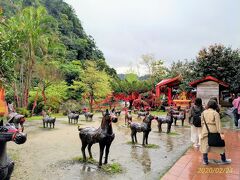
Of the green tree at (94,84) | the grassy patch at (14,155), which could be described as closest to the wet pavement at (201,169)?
the grassy patch at (14,155)

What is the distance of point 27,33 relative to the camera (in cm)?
2408

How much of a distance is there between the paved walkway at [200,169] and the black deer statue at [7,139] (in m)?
3.40

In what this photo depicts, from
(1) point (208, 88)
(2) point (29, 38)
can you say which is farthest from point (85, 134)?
(2) point (29, 38)

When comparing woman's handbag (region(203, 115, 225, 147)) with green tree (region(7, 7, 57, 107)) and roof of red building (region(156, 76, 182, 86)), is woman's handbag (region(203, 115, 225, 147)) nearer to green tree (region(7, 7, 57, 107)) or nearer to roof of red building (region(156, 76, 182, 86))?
green tree (region(7, 7, 57, 107))

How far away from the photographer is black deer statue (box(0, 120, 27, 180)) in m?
3.47

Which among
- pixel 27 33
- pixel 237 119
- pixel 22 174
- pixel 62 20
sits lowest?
pixel 22 174

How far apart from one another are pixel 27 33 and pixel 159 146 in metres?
18.5

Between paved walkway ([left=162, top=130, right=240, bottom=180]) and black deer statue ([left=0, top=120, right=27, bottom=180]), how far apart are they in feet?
11.1

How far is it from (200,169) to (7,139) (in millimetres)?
4749

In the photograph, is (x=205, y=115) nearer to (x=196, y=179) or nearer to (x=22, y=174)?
(x=196, y=179)

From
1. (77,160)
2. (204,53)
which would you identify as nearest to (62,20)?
(204,53)

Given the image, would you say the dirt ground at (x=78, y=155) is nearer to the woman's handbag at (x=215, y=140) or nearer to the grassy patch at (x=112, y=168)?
the grassy patch at (x=112, y=168)

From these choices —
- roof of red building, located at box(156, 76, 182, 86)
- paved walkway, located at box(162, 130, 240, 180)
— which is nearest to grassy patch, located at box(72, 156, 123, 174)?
paved walkway, located at box(162, 130, 240, 180)

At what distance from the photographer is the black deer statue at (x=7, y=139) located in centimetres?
347
